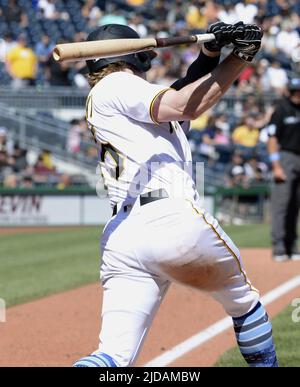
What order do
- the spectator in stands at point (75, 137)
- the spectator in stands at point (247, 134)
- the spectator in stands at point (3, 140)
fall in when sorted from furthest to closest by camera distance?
the spectator in stands at point (75, 137) < the spectator in stands at point (247, 134) < the spectator in stands at point (3, 140)

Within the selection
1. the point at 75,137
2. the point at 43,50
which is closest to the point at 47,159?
the point at 75,137

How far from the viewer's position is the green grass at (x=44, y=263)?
9.36 m

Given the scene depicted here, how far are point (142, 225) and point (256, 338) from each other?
2.67 ft

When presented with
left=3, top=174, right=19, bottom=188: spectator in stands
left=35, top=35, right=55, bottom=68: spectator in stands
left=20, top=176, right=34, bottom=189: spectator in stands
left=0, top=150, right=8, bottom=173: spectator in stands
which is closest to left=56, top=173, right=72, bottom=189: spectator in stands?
left=20, top=176, right=34, bottom=189: spectator in stands

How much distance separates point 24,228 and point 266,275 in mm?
9591

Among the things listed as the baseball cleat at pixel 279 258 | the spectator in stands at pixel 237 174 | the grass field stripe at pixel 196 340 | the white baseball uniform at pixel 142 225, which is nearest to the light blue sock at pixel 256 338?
the white baseball uniform at pixel 142 225

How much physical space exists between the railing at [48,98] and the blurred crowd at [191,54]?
0.41 meters

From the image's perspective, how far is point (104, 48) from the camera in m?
3.85

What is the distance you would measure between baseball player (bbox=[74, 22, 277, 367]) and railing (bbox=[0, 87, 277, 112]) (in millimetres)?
17310

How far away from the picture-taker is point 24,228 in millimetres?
18672

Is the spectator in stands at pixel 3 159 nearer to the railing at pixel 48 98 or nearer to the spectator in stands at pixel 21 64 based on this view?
the railing at pixel 48 98

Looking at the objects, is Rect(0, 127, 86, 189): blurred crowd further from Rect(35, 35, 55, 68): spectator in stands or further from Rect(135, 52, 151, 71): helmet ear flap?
Rect(135, 52, 151, 71): helmet ear flap

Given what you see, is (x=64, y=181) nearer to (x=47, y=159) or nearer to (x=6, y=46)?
(x=47, y=159)

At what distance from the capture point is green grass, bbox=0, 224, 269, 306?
9.45m
